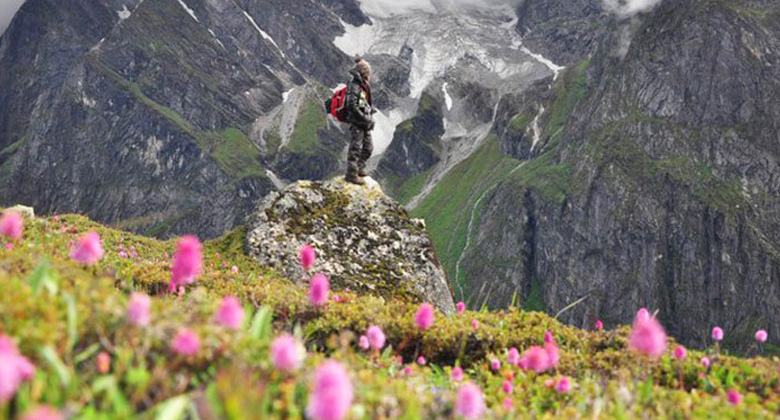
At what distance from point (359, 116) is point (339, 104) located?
1.03m

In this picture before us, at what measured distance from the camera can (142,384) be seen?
3.87 meters

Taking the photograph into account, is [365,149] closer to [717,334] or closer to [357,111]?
[357,111]

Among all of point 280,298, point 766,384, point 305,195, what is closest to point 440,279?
point 305,195

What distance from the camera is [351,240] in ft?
62.6

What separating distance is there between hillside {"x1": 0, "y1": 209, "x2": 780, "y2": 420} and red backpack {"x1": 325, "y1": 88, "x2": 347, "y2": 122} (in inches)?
397

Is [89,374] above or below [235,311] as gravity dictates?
below

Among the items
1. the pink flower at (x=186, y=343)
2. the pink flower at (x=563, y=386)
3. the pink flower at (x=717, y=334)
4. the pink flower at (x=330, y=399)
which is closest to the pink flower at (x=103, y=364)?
the pink flower at (x=186, y=343)

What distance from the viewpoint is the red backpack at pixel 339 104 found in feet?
67.1

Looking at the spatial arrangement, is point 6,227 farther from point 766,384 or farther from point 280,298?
point 766,384

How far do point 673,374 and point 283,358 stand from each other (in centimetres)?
630

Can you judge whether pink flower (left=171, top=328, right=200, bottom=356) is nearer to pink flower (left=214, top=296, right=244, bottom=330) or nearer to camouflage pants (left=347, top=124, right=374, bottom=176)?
pink flower (left=214, top=296, right=244, bottom=330)

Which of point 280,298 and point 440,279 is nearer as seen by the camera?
point 280,298

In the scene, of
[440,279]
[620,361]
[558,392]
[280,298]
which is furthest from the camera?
[440,279]

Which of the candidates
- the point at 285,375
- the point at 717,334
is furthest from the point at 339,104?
the point at 285,375
